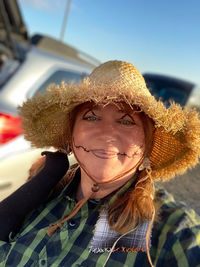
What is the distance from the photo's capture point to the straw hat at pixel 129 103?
1.24 m

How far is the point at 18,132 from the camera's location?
233cm

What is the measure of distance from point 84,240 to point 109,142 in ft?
1.53

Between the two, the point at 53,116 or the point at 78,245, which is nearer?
the point at 78,245

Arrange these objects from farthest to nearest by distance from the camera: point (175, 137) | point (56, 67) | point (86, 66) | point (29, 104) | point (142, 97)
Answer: point (86, 66) → point (56, 67) → point (29, 104) → point (175, 137) → point (142, 97)

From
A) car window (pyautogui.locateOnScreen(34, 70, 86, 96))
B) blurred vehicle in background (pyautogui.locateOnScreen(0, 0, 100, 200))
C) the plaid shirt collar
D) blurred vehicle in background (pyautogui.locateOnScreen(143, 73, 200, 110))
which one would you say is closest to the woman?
the plaid shirt collar

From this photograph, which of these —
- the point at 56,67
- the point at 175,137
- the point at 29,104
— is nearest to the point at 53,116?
the point at 29,104

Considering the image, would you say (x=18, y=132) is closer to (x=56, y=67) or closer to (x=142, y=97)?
(x=56, y=67)

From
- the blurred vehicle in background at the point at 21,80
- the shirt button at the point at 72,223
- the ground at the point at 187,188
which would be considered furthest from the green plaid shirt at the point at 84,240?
the ground at the point at 187,188

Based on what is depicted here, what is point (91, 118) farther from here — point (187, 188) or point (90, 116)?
point (187, 188)

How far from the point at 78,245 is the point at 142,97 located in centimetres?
74

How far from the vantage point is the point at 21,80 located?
243 centimetres

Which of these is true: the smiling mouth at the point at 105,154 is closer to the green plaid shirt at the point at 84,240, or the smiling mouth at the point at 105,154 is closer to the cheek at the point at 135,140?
the cheek at the point at 135,140

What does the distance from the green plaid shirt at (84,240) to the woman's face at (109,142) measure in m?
0.23

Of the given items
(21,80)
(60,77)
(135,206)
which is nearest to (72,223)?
(135,206)
